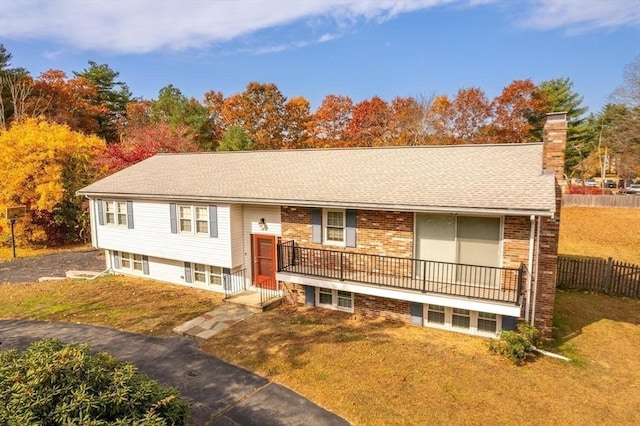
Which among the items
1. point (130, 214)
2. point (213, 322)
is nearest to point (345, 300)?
point (213, 322)

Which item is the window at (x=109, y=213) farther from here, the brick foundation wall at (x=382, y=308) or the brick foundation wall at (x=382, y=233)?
the brick foundation wall at (x=382, y=308)

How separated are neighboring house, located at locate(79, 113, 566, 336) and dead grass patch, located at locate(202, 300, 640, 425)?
1.30 meters

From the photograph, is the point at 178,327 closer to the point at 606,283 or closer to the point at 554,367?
the point at 554,367

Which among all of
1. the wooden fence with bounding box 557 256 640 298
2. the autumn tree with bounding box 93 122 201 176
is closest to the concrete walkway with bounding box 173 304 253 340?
the wooden fence with bounding box 557 256 640 298

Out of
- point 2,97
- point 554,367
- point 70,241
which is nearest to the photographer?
point 554,367

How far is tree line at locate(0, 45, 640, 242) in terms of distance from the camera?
987 inches

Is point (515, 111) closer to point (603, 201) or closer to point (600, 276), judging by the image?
point (603, 201)

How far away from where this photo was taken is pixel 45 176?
24.9 meters

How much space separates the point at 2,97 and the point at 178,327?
140ft

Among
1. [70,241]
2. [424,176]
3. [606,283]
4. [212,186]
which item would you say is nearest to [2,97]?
[70,241]

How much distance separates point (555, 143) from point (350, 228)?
6766mm

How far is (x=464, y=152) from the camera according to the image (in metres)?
14.4

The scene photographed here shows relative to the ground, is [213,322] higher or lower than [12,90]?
lower

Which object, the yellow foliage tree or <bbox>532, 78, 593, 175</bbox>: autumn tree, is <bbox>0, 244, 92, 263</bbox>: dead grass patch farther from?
<bbox>532, 78, 593, 175</bbox>: autumn tree
